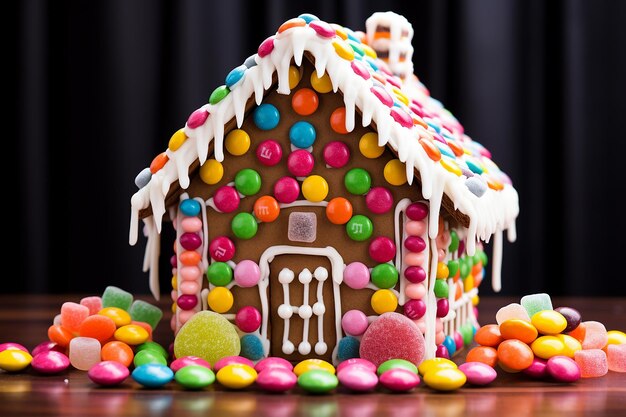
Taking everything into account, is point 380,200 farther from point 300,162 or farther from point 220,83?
point 220,83

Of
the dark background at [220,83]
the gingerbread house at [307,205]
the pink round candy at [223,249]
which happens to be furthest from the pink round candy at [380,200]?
the dark background at [220,83]

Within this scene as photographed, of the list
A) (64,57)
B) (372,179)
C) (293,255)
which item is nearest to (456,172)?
(372,179)

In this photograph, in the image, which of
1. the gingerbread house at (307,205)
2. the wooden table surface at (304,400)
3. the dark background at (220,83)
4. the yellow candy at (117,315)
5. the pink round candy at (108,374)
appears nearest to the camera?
the wooden table surface at (304,400)

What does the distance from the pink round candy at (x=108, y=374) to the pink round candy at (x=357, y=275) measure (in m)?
0.33

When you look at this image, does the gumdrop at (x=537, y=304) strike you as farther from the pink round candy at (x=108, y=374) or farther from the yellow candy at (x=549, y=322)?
the pink round candy at (x=108, y=374)

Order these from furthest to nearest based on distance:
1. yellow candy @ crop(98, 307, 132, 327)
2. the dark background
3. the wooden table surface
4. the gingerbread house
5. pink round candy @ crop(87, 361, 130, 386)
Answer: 1. the dark background
2. yellow candy @ crop(98, 307, 132, 327)
3. the gingerbread house
4. pink round candy @ crop(87, 361, 130, 386)
5. the wooden table surface

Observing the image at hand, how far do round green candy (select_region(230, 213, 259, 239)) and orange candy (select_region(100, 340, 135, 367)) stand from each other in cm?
22

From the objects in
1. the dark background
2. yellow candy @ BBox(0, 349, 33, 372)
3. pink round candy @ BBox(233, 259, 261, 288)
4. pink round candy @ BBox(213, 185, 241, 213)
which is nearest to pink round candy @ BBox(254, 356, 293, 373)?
pink round candy @ BBox(233, 259, 261, 288)

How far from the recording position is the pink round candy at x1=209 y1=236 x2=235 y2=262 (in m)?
1.33

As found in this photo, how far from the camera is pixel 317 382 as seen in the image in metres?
1.13

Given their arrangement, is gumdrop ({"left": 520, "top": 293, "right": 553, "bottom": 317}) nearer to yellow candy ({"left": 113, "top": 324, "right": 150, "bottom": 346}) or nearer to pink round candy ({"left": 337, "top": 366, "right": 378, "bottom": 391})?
pink round candy ({"left": 337, "top": 366, "right": 378, "bottom": 391})

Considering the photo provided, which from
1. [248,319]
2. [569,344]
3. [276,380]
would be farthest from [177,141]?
[569,344]

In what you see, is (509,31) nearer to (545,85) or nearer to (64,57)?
(545,85)

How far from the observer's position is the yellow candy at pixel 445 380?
1.16m
